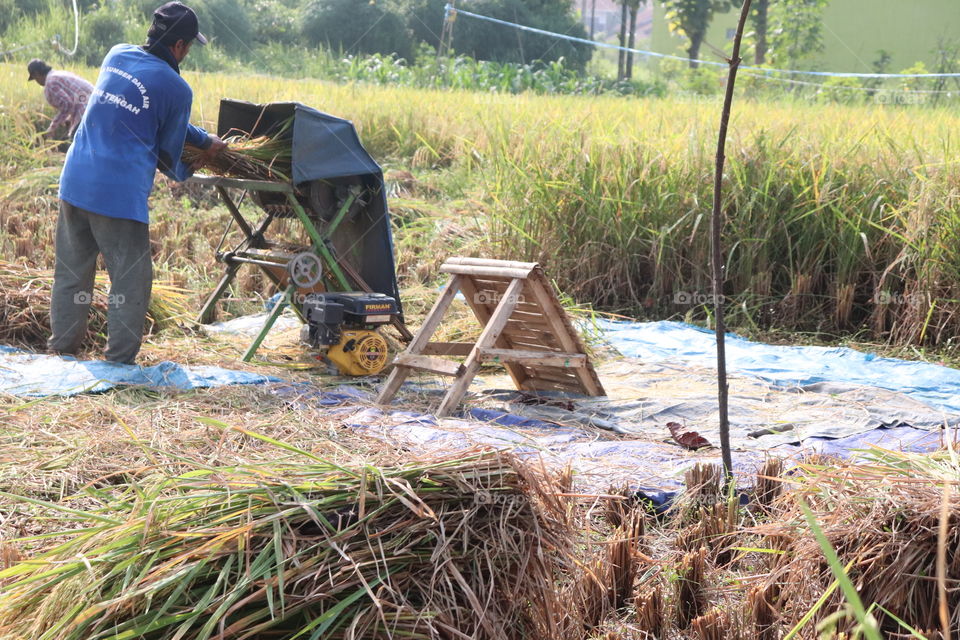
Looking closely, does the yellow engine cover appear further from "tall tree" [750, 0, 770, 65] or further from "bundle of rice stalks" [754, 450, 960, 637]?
"tall tree" [750, 0, 770, 65]

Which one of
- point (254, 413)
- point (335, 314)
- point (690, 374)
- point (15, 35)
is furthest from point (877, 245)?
point (15, 35)

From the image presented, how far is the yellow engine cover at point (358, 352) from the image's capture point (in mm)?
4570

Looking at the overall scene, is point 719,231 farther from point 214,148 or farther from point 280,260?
point 280,260

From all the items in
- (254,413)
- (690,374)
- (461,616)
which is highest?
(461,616)

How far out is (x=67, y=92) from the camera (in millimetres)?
7094

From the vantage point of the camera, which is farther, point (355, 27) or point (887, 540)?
point (355, 27)

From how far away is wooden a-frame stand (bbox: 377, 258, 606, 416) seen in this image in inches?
159

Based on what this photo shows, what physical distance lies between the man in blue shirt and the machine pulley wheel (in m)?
0.65

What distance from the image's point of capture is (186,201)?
322 inches

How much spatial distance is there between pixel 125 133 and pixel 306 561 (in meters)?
3.18

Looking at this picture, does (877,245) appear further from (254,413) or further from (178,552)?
(178,552)

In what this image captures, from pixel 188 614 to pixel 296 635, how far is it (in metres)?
0.19

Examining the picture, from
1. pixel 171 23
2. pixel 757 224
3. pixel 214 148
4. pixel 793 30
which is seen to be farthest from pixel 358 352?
pixel 793 30

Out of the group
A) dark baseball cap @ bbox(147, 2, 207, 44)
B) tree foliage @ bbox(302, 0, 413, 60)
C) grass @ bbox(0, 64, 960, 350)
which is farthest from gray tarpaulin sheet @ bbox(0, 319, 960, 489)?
tree foliage @ bbox(302, 0, 413, 60)
